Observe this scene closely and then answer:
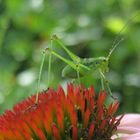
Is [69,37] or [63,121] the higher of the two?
[69,37]

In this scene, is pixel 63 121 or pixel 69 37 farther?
pixel 69 37

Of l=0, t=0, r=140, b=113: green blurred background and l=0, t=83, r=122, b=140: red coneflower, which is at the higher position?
l=0, t=0, r=140, b=113: green blurred background

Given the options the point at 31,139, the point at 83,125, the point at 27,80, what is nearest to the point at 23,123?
the point at 31,139

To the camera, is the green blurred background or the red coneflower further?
the green blurred background

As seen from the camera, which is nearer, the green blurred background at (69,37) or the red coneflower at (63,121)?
the red coneflower at (63,121)
